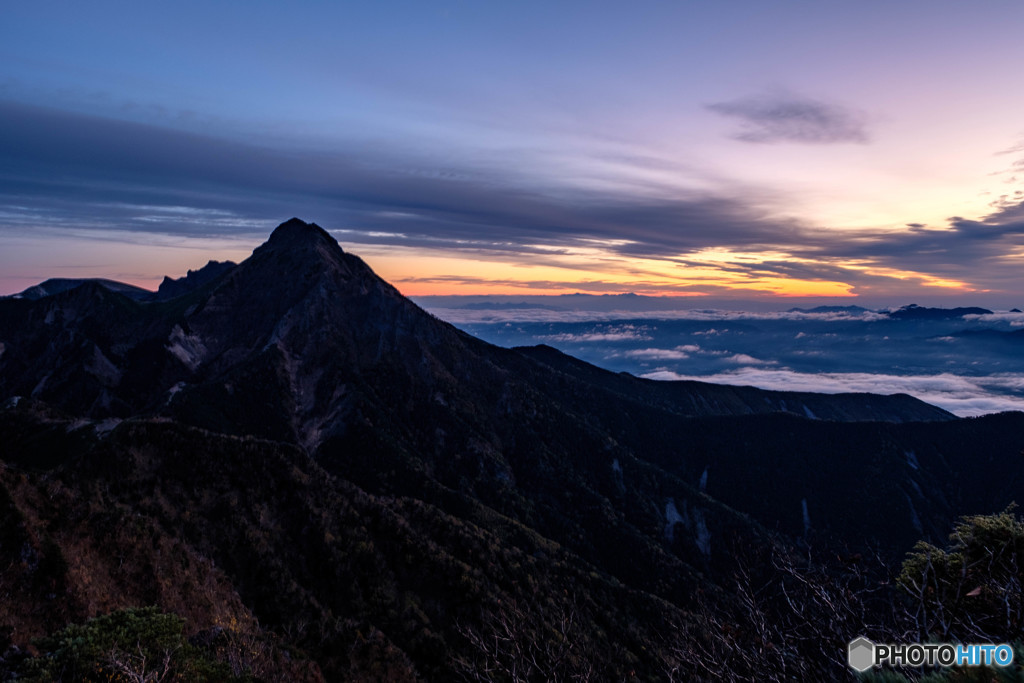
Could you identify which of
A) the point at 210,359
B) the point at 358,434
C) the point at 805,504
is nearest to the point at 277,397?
the point at 358,434

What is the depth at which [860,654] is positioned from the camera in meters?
14.4

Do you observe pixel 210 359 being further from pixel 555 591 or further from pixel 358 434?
pixel 555 591

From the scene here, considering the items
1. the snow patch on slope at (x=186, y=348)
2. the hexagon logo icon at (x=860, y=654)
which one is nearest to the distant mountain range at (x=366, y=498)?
the snow patch on slope at (x=186, y=348)

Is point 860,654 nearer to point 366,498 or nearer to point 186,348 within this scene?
point 366,498

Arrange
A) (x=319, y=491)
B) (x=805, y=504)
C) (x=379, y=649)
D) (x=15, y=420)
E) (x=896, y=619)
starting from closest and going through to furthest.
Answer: (x=896, y=619) → (x=379, y=649) → (x=319, y=491) → (x=15, y=420) → (x=805, y=504)

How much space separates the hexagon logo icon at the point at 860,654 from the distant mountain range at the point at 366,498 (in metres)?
1.74

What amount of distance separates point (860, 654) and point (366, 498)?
6551 centimetres

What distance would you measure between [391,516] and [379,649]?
24.6 meters

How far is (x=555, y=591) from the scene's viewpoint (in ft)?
263

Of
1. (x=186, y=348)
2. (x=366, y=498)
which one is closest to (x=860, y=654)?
(x=366, y=498)

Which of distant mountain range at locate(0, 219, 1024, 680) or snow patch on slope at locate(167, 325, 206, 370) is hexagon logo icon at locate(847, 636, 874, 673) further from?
snow patch on slope at locate(167, 325, 206, 370)

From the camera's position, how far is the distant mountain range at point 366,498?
1357 inches

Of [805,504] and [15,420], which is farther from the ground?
[15,420]

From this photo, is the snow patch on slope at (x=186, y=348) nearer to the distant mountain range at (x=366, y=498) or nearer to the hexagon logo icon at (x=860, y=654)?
the distant mountain range at (x=366, y=498)
